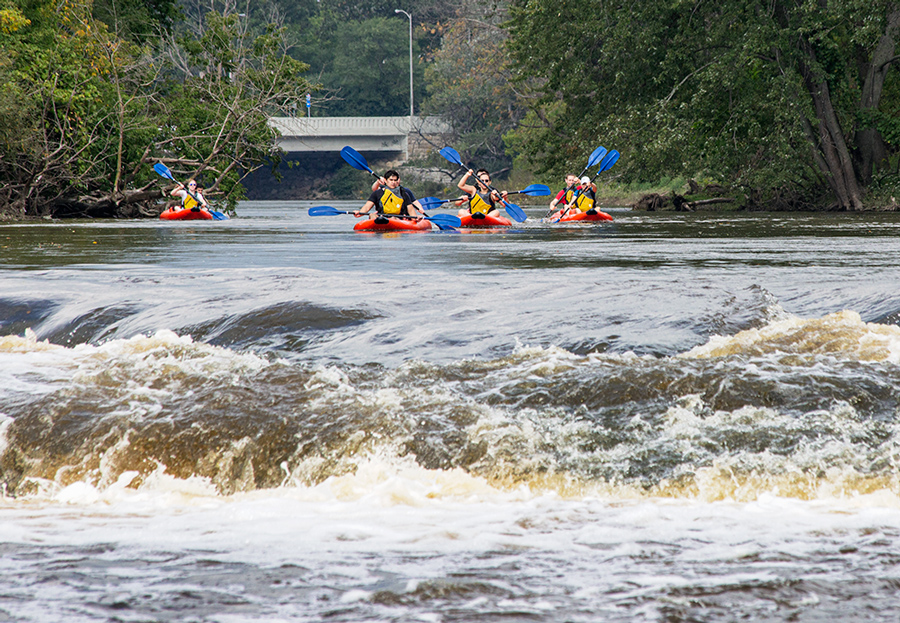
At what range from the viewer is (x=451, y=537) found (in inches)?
127

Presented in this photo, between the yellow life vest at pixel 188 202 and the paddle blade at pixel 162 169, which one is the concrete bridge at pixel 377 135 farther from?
the yellow life vest at pixel 188 202

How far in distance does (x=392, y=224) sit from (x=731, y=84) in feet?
30.4

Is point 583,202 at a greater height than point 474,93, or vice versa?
point 474,93

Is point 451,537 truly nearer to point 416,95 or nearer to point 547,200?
point 547,200

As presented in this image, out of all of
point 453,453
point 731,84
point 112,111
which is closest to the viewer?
point 453,453

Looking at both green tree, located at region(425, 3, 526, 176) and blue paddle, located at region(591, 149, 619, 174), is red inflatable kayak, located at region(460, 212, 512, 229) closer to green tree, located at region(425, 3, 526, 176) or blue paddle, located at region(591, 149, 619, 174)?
blue paddle, located at region(591, 149, 619, 174)

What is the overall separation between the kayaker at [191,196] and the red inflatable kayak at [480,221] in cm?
776

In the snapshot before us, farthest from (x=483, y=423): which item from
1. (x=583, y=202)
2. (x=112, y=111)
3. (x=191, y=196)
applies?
(x=112, y=111)

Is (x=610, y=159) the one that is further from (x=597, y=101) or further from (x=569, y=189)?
(x=597, y=101)

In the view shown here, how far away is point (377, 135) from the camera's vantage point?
6438 centimetres

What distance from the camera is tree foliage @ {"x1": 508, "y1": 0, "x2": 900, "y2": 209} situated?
21516 mm

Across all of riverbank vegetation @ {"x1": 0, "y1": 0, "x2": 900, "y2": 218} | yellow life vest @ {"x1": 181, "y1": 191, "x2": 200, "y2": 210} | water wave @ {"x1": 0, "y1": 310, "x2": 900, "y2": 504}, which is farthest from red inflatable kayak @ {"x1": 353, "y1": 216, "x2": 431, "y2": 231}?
water wave @ {"x1": 0, "y1": 310, "x2": 900, "y2": 504}

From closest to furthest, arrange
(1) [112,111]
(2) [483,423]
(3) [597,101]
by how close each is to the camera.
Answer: (2) [483,423], (1) [112,111], (3) [597,101]

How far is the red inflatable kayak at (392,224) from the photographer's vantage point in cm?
1644
